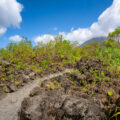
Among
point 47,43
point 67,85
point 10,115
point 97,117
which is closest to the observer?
point 97,117

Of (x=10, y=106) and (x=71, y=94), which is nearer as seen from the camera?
(x=71, y=94)

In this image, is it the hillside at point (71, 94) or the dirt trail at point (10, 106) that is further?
the dirt trail at point (10, 106)

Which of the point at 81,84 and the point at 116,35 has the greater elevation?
the point at 116,35

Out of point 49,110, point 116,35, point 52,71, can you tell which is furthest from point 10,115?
point 116,35

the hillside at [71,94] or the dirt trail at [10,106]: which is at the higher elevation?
the hillside at [71,94]

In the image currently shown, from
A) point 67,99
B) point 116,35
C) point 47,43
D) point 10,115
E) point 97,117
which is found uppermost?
point 116,35

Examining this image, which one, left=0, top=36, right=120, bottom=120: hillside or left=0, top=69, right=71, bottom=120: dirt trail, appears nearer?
left=0, top=36, right=120, bottom=120: hillside

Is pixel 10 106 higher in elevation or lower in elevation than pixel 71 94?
lower

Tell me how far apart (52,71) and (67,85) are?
3854 mm

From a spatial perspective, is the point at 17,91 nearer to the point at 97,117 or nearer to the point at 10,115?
Answer: the point at 10,115

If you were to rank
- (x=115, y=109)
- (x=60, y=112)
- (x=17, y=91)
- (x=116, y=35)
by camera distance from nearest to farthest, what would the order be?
1. (x=60, y=112)
2. (x=115, y=109)
3. (x=17, y=91)
4. (x=116, y=35)

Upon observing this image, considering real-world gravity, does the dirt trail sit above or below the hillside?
below

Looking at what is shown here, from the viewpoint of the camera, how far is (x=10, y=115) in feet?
9.95

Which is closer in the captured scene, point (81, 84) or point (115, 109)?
point (115, 109)
